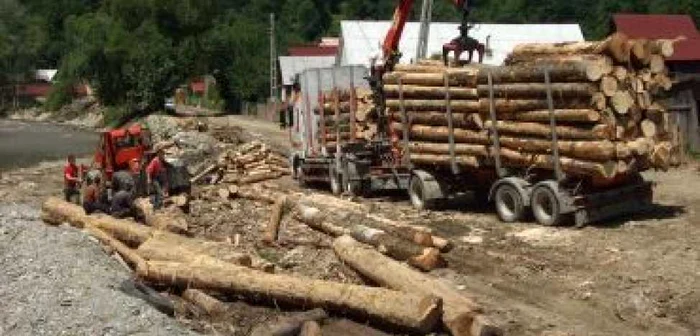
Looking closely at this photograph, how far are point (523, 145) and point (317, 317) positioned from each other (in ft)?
24.3

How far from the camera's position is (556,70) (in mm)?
16656

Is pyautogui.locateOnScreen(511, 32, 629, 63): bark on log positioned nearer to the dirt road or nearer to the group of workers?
the dirt road

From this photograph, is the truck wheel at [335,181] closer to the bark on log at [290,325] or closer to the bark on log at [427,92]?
the bark on log at [427,92]

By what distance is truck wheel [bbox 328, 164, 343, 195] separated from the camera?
76.7 feet

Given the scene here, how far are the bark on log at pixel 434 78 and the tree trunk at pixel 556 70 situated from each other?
1.47 feet

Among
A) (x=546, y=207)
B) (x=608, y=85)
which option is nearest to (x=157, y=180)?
(x=546, y=207)

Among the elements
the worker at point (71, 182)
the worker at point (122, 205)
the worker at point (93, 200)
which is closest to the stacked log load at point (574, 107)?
the worker at point (122, 205)

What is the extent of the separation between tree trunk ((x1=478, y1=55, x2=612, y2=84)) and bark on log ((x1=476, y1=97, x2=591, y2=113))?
372 millimetres

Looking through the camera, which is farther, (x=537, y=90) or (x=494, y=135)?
(x=494, y=135)

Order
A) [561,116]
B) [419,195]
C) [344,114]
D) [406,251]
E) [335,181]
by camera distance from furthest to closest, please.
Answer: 1. [344,114]
2. [335,181]
3. [419,195]
4. [561,116]
5. [406,251]

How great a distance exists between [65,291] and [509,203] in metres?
8.90

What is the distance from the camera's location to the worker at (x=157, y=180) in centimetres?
2070

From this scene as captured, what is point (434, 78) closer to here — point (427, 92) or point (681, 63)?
point (427, 92)

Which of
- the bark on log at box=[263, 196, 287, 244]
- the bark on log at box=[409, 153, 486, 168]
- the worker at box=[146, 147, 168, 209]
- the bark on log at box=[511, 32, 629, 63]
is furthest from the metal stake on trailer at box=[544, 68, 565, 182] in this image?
the worker at box=[146, 147, 168, 209]
